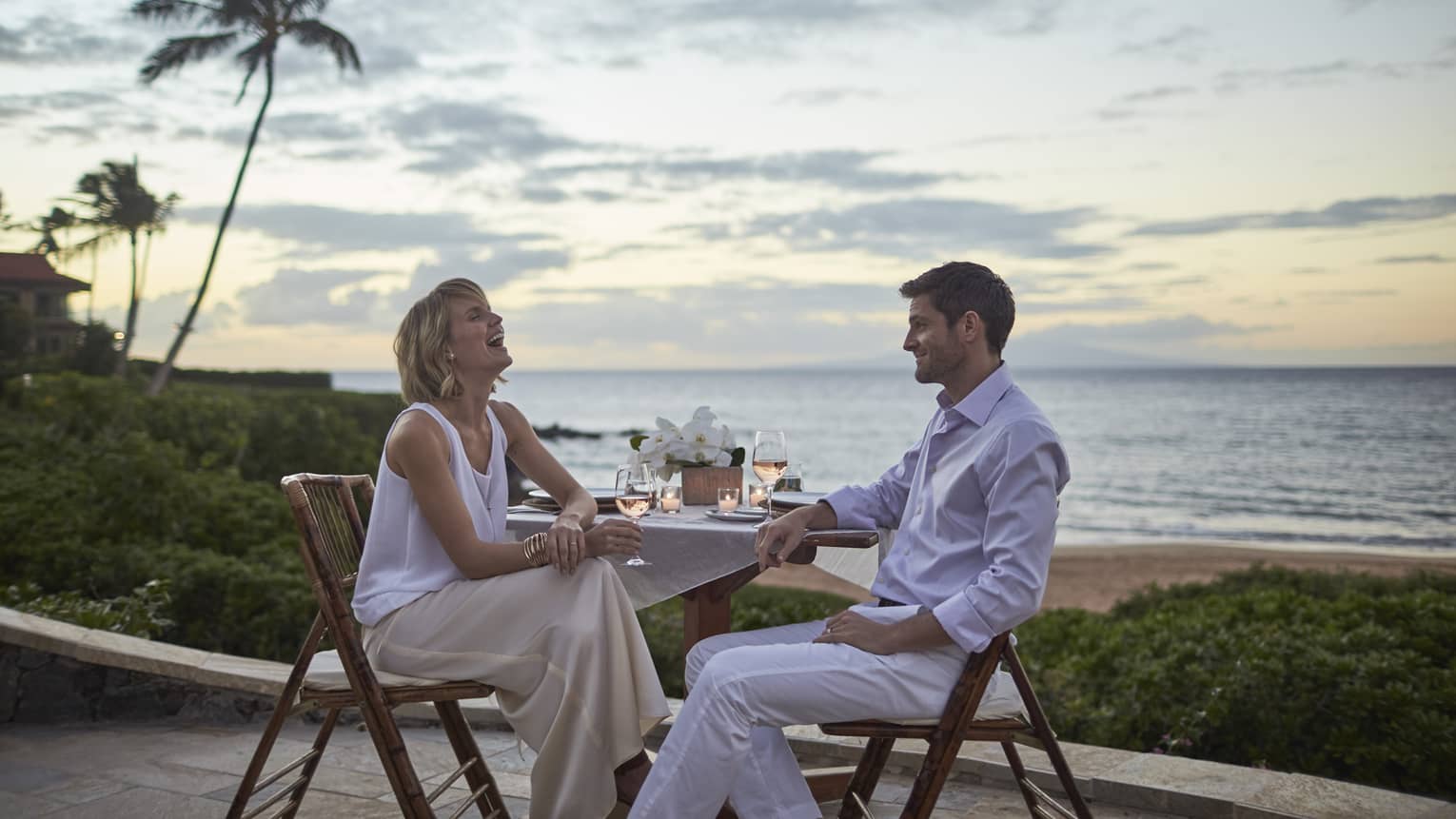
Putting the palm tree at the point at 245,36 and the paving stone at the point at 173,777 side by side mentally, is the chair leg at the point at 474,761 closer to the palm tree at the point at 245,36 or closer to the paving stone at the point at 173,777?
the paving stone at the point at 173,777

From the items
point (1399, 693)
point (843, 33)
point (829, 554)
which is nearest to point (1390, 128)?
point (843, 33)

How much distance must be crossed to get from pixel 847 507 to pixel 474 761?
52.0 inches

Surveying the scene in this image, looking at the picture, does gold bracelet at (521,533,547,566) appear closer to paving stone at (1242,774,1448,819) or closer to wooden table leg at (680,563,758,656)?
wooden table leg at (680,563,758,656)

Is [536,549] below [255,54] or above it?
below

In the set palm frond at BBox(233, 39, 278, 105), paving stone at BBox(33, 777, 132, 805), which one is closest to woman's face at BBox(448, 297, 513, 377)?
paving stone at BBox(33, 777, 132, 805)

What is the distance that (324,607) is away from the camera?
2859 mm

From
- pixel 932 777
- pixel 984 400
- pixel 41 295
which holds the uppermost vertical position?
pixel 41 295

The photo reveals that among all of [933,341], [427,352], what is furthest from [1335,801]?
[427,352]

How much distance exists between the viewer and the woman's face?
324 centimetres

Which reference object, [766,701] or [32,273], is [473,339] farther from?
[32,273]

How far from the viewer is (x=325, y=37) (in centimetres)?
2306

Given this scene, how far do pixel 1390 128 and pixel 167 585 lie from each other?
15.3 m

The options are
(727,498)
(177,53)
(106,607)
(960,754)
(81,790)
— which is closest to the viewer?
(727,498)

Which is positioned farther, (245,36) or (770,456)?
(245,36)
